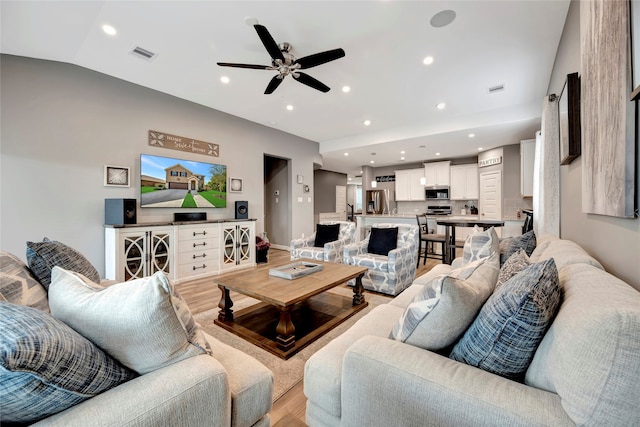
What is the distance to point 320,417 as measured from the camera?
1.10 meters

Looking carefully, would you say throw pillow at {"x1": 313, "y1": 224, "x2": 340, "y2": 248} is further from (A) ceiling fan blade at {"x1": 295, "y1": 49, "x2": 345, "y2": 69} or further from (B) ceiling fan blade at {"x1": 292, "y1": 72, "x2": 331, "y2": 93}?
(A) ceiling fan blade at {"x1": 295, "y1": 49, "x2": 345, "y2": 69}

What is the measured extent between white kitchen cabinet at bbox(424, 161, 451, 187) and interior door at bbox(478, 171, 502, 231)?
39.0 inches

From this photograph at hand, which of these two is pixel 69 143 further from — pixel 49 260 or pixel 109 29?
pixel 49 260

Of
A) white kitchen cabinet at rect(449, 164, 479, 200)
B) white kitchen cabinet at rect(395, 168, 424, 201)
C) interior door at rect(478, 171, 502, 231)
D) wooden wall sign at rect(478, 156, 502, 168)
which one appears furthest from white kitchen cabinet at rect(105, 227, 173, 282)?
white kitchen cabinet at rect(449, 164, 479, 200)

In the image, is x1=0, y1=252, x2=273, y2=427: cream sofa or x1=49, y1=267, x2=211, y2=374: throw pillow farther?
x1=49, y1=267, x2=211, y2=374: throw pillow

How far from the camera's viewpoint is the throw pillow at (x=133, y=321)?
75cm

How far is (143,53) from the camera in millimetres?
3008

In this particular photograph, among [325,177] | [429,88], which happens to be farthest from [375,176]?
[429,88]

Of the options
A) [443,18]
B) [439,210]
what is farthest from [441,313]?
[439,210]

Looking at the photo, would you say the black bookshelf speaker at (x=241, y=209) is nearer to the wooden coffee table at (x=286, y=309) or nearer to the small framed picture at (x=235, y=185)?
the small framed picture at (x=235, y=185)

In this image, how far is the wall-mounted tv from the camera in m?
3.87

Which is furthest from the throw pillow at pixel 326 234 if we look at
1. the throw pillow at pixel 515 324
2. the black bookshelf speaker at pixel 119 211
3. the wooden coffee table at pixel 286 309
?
the throw pillow at pixel 515 324

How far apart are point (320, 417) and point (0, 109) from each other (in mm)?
4367

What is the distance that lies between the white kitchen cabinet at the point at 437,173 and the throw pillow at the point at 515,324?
747 centimetres
